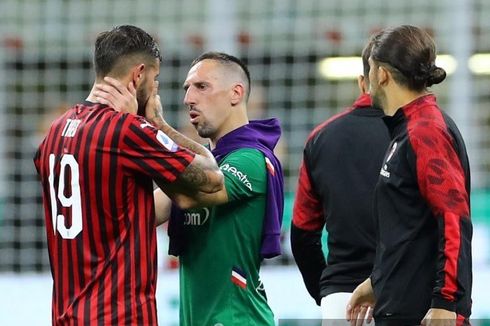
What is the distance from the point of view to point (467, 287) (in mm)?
4320

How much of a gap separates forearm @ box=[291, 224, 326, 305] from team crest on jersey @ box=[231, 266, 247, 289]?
1.70 feet

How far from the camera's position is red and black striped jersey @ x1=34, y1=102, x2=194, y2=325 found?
4.43 meters

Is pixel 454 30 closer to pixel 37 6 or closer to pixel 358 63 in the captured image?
pixel 358 63

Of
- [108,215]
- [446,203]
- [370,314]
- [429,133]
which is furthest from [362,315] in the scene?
[108,215]

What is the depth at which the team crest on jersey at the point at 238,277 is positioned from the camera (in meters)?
4.99

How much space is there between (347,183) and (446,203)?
981 mm

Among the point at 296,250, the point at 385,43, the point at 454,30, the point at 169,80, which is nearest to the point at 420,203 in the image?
the point at 385,43

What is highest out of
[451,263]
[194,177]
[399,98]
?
[399,98]

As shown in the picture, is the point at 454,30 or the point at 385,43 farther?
the point at 454,30

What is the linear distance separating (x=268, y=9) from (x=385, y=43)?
204 inches

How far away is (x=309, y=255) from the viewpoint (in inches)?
218

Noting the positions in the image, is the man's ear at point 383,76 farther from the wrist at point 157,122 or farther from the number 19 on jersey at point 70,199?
the number 19 on jersey at point 70,199

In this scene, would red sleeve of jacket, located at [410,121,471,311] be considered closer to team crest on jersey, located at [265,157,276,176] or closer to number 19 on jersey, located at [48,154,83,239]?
team crest on jersey, located at [265,157,276,176]

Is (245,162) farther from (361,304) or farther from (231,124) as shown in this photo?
(361,304)
